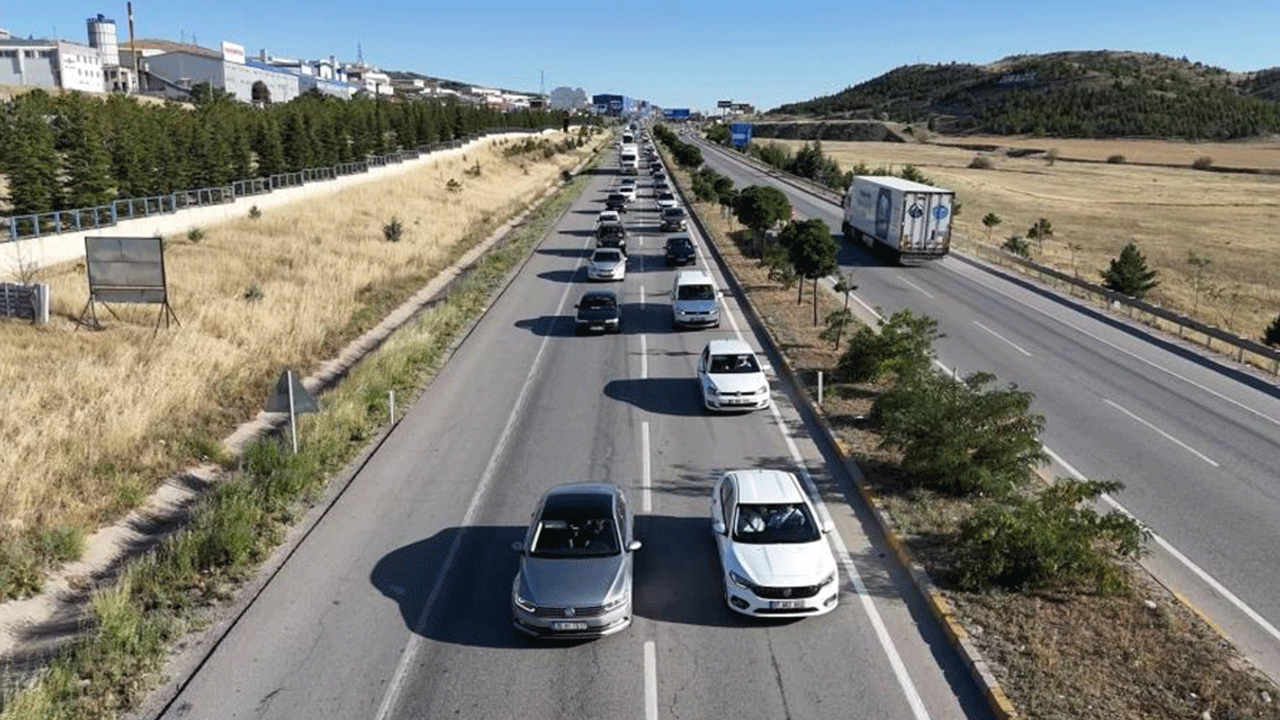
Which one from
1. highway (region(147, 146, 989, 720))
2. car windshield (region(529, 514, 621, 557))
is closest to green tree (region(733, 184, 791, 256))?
→ highway (region(147, 146, 989, 720))

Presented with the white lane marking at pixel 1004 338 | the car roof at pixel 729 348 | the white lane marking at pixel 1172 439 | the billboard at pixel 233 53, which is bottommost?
the white lane marking at pixel 1172 439

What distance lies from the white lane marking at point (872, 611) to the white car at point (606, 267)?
20483 millimetres

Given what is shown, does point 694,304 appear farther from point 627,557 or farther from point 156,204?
point 156,204

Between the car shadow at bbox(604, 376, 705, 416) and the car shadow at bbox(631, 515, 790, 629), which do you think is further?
the car shadow at bbox(604, 376, 705, 416)

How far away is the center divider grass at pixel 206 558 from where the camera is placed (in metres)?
9.71

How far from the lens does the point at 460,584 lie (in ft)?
40.4

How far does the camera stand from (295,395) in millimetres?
15594

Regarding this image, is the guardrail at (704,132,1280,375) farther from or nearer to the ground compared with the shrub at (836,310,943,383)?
nearer to the ground

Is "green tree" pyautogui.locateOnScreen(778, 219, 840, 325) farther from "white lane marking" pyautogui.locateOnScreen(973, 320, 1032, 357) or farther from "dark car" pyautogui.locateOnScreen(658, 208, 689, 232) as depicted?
"dark car" pyautogui.locateOnScreen(658, 208, 689, 232)

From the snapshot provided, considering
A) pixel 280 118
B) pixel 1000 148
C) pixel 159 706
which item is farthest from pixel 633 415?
pixel 1000 148

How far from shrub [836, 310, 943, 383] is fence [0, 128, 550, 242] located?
30.9m

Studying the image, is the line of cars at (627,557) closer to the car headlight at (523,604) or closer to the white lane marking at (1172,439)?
the car headlight at (523,604)

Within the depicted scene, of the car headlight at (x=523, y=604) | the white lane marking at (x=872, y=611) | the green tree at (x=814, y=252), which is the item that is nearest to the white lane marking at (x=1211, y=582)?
the white lane marking at (x=872, y=611)

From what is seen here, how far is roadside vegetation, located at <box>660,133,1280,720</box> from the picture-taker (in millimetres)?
9539
